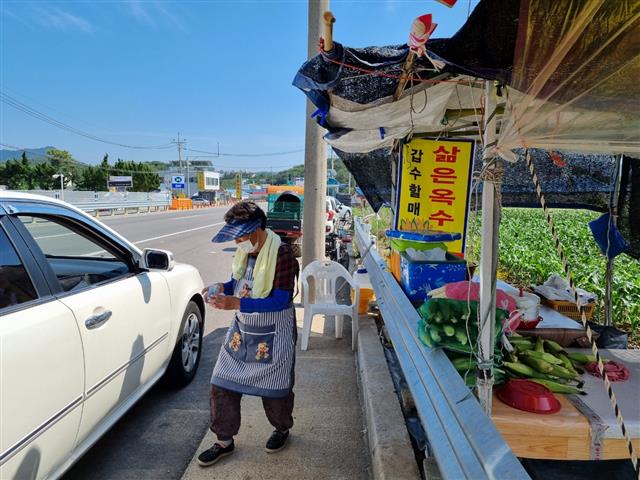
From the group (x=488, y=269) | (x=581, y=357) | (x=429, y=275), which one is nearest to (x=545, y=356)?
(x=581, y=357)

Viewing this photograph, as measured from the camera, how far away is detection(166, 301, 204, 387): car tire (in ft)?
11.5

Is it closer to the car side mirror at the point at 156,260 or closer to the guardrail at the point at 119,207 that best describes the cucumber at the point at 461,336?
the car side mirror at the point at 156,260

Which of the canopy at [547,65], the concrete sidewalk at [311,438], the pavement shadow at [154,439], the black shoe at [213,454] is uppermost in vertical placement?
the canopy at [547,65]

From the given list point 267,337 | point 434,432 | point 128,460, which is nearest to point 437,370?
point 434,432

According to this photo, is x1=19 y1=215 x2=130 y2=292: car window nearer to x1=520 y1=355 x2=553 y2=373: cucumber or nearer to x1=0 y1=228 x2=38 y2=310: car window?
x1=0 y1=228 x2=38 y2=310: car window

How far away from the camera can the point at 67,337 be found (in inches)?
79.8

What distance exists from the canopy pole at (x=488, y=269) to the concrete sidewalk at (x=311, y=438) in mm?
1200

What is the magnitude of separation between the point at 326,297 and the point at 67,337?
297cm

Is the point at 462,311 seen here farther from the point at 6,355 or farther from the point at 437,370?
the point at 6,355

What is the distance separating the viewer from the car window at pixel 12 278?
2051 millimetres

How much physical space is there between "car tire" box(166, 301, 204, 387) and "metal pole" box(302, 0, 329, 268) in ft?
6.96

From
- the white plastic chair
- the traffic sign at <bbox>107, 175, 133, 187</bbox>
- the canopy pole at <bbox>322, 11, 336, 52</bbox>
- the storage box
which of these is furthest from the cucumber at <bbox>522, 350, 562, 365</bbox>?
the traffic sign at <bbox>107, 175, 133, 187</bbox>

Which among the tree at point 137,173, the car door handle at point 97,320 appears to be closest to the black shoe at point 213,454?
the car door handle at point 97,320

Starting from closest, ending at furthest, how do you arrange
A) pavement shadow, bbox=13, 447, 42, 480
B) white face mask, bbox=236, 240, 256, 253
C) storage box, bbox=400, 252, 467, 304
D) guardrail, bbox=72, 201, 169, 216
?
pavement shadow, bbox=13, 447, 42, 480 < white face mask, bbox=236, 240, 256, 253 < storage box, bbox=400, 252, 467, 304 < guardrail, bbox=72, 201, 169, 216
